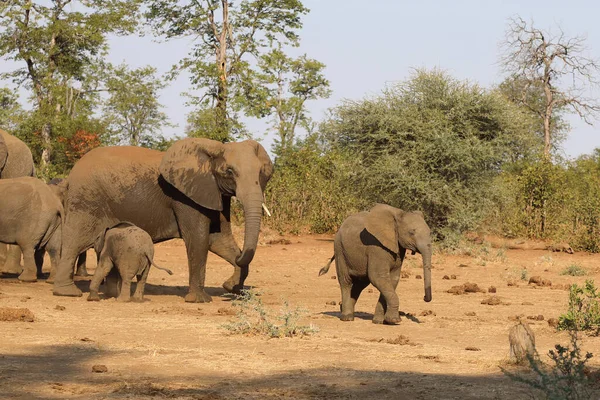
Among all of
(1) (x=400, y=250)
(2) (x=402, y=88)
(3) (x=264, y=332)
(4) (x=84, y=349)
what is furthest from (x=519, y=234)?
(4) (x=84, y=349)

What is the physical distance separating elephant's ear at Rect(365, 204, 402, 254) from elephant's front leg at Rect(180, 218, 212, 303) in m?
3.18

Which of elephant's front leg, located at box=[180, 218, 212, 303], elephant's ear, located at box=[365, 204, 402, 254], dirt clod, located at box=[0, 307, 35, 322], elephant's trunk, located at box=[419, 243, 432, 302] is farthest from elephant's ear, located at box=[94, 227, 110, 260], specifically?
elephant's trunk, located at box=[419, 243, 432, 302]

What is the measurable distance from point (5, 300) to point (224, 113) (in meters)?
23.1

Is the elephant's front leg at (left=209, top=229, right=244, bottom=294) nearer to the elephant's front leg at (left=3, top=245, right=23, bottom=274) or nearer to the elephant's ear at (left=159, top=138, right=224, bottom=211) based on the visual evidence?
the elephant's ear at (left=159, top=138, right=224, bottom=211)

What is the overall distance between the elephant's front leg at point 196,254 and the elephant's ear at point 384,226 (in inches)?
125

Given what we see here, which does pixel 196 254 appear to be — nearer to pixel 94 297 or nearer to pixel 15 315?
pixel 94 297

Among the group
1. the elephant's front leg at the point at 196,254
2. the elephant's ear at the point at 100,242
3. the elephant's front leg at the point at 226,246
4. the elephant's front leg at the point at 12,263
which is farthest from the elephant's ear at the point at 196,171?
the elephant's front leg at the point at 12,263

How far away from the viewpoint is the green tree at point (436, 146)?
24.4 metres

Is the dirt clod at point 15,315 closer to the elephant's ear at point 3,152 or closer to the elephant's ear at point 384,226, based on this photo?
the elephant's ear at point 384,226

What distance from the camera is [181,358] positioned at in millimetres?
8641

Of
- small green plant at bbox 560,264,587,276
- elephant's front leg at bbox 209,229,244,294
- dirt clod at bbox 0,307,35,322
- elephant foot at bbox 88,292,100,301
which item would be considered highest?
elephant's front leg at bbox 209,229,244,294

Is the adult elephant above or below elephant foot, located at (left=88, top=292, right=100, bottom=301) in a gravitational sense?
above

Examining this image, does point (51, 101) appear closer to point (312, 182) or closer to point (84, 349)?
point (312, 182)

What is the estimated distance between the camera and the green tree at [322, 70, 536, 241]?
2442 cm
